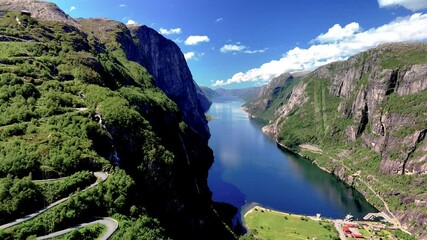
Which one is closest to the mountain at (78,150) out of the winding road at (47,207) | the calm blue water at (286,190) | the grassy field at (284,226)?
the winding road at (47,207)

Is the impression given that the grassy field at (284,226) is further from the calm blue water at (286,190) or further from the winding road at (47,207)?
the winding road at (47,207)

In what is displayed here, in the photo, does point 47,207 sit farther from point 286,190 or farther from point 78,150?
point 286,190

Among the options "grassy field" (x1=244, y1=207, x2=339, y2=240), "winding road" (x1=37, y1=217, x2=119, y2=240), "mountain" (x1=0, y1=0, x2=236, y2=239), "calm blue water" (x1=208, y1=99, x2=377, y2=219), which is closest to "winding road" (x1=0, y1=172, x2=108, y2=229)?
"mountain" (x1=0, y1=0, x2=236, y2=239)

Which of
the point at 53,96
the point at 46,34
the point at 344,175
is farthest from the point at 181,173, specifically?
the point at 344,175

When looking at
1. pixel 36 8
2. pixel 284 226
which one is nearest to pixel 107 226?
pixel 284 226

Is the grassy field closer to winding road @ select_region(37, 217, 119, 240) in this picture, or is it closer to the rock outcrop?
winding road @ select_region(37, 217, 119, 240)

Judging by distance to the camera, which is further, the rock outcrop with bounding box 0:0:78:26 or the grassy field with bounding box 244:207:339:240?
the rock outcrop with bounding box 0:0:78:26
